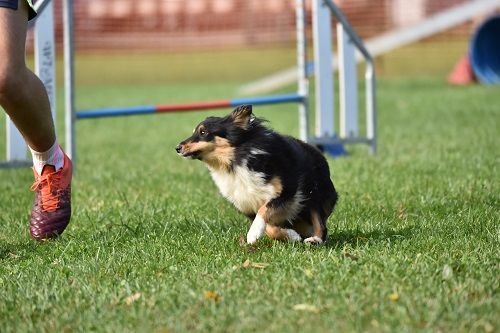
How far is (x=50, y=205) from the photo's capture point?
434 centimetres

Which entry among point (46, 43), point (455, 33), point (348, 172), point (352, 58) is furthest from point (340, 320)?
point (455, 33)

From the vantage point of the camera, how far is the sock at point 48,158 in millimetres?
4316

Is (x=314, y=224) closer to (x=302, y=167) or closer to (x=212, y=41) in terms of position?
(x=302, y=167)

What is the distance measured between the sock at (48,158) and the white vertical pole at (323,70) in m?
3.46

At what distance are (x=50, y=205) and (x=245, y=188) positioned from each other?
1.04 meters

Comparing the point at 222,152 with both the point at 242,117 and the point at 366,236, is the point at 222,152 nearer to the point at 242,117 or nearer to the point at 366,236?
the point at 242,117

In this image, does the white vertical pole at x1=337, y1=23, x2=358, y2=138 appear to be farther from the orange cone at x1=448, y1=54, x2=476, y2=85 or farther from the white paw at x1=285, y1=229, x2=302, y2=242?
the orange cone at x1=448, y1=54, x2=476, y2=85

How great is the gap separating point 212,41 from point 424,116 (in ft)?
48.7

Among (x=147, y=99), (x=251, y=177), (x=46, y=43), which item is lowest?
(x=147, y=99)

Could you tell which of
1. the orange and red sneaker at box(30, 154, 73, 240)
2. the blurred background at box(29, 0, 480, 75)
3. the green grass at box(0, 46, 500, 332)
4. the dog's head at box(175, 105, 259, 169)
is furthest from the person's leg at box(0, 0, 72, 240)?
the blurred background at box(29, 0, 480, 75)

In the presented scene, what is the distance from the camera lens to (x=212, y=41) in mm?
25484

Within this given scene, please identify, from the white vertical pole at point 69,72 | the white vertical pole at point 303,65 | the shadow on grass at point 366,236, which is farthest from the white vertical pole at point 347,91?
the shadow on grass at point 366,236

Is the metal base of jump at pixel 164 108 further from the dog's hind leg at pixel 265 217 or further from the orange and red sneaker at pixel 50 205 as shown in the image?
the dog's hind leg at pixel 265 217

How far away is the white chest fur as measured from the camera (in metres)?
3.88
